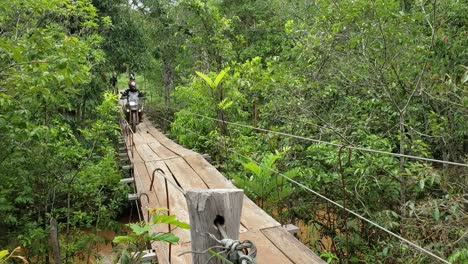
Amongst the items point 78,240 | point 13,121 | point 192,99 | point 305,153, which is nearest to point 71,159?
point 78,240

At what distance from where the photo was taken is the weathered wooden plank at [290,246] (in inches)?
82.2

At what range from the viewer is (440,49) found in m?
3.47

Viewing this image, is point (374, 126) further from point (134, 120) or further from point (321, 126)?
point (134, 120)

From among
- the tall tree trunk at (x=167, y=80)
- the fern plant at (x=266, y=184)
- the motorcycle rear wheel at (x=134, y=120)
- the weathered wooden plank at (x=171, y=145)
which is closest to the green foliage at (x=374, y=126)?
the fern plant at (x=266, y=184)

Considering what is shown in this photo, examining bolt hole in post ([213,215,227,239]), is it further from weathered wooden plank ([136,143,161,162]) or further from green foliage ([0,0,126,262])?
weathered wooden plank ([136,143,161,162])

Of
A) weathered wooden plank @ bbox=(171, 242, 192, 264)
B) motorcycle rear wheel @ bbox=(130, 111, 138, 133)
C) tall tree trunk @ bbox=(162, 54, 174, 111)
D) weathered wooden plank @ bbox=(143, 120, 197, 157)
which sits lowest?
weathered wooden plank @ bbox=(171, 242, 192, 264)

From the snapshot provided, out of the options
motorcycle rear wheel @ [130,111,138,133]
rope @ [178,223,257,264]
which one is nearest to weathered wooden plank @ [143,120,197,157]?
motorcycle rear wheel @ [130,111,138,133]

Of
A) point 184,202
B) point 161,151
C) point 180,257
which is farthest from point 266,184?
point 161,151

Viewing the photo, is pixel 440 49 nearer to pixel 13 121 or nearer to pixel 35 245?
pixel 13 121

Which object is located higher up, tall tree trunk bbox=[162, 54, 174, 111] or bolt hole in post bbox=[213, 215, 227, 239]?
tall tree trunk bbox=[162, 54, 174, 111]

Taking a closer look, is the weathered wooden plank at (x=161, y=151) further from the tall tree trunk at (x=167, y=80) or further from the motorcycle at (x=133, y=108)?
the tall tree trunk at (x=167, y=80)

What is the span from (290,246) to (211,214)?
1.17 metres

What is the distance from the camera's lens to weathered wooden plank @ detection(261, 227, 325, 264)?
2.09 metres

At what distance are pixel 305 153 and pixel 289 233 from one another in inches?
69.1
